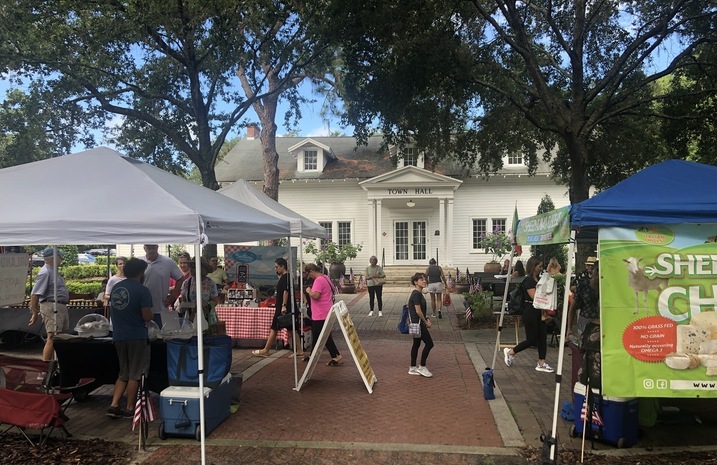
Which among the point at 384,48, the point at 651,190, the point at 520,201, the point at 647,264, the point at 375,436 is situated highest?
the point at 384,48

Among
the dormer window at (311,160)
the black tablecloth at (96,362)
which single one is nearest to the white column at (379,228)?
the dormer window at (311,160)

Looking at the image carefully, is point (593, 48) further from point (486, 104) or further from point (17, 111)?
point (17, 111)

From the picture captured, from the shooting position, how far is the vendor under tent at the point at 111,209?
440 centimetres

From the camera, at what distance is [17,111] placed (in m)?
13.2

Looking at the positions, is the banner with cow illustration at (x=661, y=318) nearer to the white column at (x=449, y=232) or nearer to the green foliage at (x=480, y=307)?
the green foliage at (x=480, y=307)

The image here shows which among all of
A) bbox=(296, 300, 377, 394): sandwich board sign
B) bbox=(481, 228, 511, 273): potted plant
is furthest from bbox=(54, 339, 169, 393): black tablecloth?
bbox=(481, 228, 511, 273): potted plant

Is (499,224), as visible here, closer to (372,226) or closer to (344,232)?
(372,226)

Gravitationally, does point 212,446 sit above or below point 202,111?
below

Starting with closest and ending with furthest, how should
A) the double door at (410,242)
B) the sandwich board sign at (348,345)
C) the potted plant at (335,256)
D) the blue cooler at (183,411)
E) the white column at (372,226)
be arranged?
the blue cooler at (183,411), the sandwich board sign at (348,345), the potted plant at (335,256), the white column at (372,226), the double door at (410,242)

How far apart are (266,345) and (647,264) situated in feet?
21.6

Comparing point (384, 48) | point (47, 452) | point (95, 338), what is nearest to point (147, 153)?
point (384, 48)

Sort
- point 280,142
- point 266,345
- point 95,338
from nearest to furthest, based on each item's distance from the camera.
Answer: point 95,338
point 266,345
point 280,142

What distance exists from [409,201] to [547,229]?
59.9 feet

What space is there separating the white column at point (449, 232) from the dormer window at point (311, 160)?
282 inches
